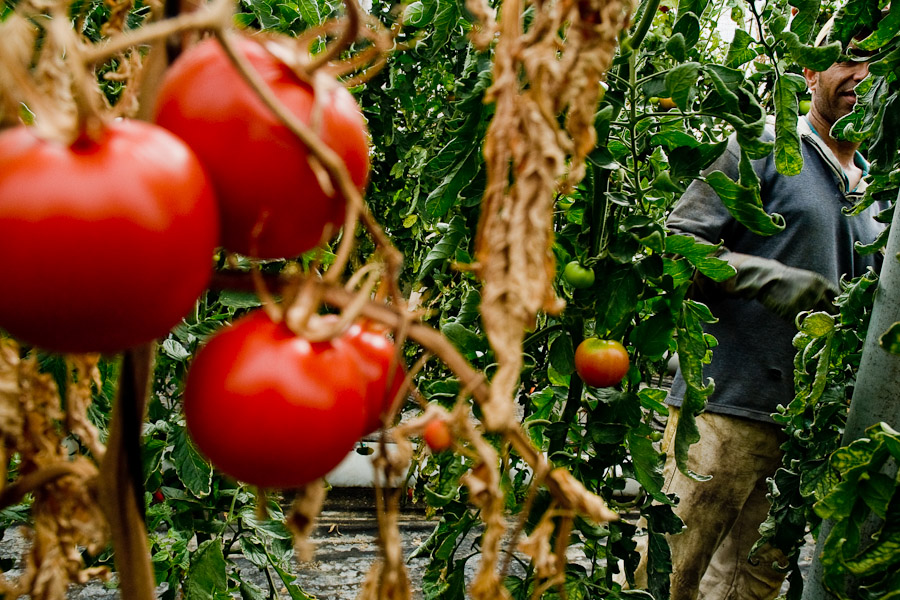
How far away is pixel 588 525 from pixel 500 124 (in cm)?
79

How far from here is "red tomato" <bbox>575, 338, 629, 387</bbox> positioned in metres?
0.97

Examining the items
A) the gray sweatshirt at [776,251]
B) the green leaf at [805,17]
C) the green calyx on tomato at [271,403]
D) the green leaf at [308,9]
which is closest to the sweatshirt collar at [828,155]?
the gray sweatshirt at [776,251]

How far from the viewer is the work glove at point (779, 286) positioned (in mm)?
1266

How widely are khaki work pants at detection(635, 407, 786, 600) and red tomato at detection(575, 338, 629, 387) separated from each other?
2.52 ft

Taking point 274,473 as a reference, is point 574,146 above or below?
above

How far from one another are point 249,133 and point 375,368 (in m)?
0.13

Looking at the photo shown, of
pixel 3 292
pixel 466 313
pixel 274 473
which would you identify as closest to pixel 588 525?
pixel 466 313

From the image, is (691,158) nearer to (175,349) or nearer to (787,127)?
(787,127)

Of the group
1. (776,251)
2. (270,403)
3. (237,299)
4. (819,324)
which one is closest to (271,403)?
(270,403)

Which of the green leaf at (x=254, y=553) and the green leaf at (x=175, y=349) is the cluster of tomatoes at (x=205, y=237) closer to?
the green leaf at (x=175, y=349)

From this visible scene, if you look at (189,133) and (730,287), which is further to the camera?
(730,287)

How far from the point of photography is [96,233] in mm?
221

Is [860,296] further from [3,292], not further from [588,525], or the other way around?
[3,292]

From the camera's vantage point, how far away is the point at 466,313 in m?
1.04
